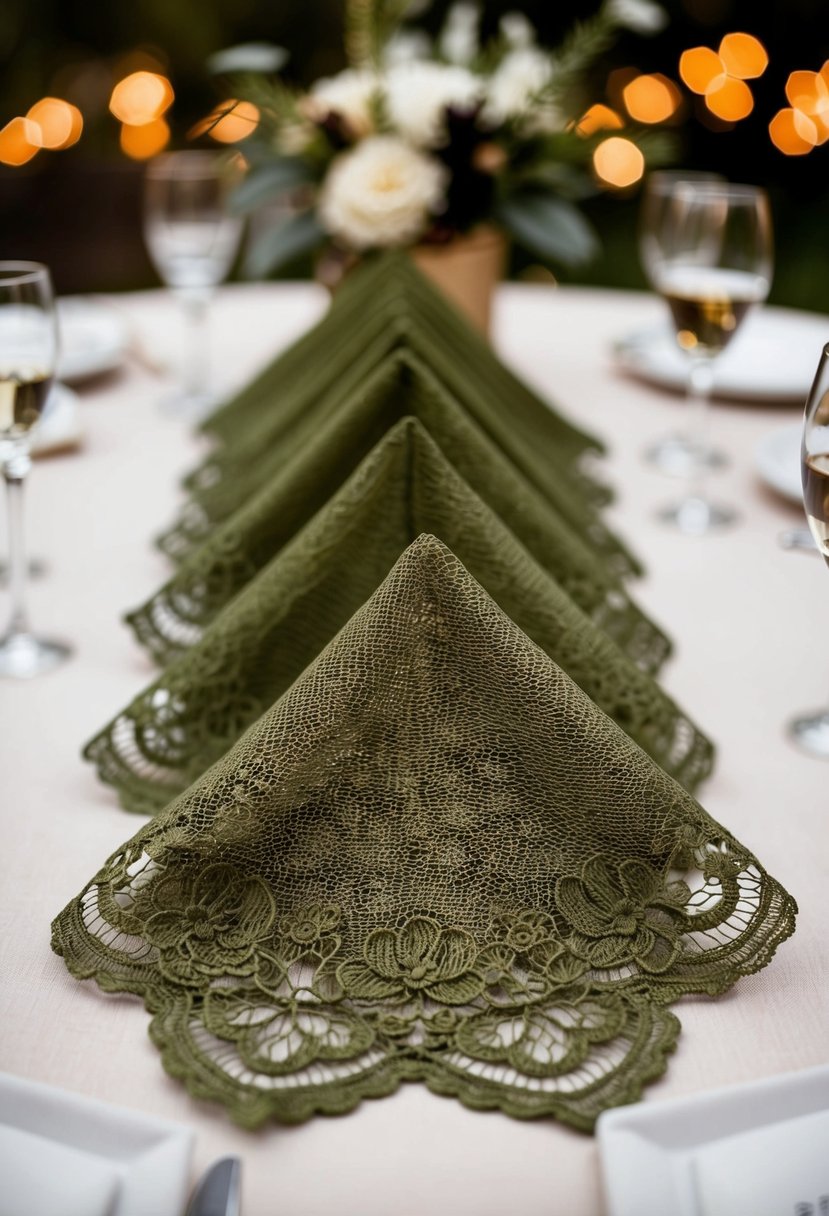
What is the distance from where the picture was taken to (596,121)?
148 centimetres

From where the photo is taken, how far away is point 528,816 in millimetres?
534

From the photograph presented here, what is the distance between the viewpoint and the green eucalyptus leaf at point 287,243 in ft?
4.65

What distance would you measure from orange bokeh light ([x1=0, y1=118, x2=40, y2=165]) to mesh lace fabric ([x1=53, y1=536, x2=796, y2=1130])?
441 centimetres

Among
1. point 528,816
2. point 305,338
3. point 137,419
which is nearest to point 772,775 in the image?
point 528,816

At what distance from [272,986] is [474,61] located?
4.31 feet

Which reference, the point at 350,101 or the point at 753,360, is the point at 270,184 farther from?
the point at 753,360

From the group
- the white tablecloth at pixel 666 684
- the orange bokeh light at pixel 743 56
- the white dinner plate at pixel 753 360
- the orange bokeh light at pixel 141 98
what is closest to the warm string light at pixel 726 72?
the orange bokeh light at pixel 743 56

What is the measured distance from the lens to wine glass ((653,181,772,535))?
1075mm

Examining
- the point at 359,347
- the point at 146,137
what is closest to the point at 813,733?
the point at 359,347

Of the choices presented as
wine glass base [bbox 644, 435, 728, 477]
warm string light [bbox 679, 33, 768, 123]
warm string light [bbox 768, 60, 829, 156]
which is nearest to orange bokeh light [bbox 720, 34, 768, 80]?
warm string light [bbox 679, 33, 768, 123]

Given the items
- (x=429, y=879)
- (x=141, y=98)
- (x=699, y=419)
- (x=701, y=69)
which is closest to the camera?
(x=429, y=879)

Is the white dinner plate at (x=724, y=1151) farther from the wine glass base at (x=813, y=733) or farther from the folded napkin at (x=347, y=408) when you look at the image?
the folded napkin at (x=347, y=408)

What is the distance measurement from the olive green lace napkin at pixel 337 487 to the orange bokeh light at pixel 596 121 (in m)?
0.73

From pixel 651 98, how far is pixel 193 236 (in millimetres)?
3471
